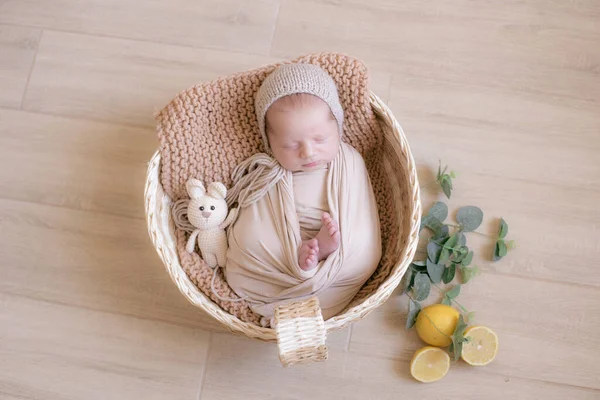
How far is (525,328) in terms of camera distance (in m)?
1.39

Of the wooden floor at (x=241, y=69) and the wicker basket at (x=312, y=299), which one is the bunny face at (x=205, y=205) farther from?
the wooden floor at (x=241, y=69)

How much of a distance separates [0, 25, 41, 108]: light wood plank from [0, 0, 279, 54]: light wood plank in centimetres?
3

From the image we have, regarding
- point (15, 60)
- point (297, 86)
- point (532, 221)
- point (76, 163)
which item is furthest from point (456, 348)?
point (15, 60)

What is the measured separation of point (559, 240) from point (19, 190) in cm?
136

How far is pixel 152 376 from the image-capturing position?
140cm

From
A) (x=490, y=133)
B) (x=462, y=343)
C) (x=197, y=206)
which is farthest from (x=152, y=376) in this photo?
(x=490, y=133)

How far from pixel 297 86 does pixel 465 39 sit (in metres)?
0.60

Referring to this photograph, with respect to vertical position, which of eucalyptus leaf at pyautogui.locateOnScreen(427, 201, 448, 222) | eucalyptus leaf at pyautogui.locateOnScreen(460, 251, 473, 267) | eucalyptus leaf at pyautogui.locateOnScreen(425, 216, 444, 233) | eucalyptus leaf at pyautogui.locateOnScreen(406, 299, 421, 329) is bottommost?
eucalyptus leaf at pyautogui.locateOnScreen(406, 299, 421, 329)

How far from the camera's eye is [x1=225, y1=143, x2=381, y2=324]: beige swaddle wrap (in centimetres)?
127

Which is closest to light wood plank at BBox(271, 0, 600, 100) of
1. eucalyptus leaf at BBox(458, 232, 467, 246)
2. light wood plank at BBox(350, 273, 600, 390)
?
eucalyptus leaf at BBox(458, 232, 467, 246)

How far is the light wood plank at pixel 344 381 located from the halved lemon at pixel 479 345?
53 mm

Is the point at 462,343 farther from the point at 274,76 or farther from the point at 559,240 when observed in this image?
the point at 274,76

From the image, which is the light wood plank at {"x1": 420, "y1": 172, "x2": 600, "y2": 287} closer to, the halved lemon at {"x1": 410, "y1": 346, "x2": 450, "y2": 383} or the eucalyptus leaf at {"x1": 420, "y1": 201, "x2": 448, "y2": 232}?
the eucalyptus leaf at {"x1": 420, "y1": 201, "x2": 448, "y2": 232}

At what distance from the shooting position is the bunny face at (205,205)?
1322 mm
